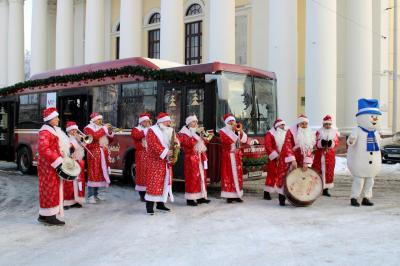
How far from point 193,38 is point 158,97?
55.9ft

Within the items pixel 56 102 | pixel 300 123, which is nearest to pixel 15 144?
pixel 56 102

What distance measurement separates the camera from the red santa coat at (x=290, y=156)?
9.22 m

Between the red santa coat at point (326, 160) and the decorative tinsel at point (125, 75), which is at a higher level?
the decorative tinsel at point (125, 75)

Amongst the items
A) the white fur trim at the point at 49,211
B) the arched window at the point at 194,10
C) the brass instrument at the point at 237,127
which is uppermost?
the arched window at the point at 194,10

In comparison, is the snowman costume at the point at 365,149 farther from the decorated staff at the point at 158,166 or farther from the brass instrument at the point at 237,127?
the decorated staff at the point at 158,166

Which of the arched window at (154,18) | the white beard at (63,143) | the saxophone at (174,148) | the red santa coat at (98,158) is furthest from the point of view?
the arched window at (154,18)

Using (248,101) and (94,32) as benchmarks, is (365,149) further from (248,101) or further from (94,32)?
(94,32)

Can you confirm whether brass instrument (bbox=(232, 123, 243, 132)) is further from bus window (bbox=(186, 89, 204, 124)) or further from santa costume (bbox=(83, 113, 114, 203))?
santa costume (bbox=(83, 113, 114, 203))

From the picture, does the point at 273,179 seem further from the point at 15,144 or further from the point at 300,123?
the point at 15,144

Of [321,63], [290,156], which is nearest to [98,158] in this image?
[290,156]

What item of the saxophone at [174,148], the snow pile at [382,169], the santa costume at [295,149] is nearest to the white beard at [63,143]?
the saxophone at [174,148]

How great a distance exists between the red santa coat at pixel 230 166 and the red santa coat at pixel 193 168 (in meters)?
0.41

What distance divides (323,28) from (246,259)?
14.0 metres

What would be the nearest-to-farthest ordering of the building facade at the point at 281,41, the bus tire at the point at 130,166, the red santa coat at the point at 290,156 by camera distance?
the red santa coat at the point at 290,156 < the bus tire at the point at 130,166 < the building facade at the point at 281,41
